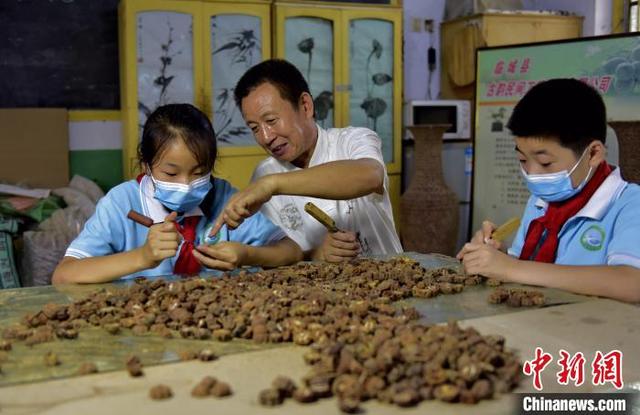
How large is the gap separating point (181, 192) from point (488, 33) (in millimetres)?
4261

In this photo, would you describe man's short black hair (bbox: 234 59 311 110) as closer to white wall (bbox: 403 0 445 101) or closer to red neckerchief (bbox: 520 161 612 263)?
red neckerchief (bbox: 520 161 612 263)

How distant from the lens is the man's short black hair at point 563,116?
1.73m

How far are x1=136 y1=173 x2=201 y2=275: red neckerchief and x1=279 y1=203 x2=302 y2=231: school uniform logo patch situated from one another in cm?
54

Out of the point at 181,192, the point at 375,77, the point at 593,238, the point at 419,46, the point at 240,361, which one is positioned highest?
the point at 419,46

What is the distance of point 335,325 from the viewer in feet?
3.98

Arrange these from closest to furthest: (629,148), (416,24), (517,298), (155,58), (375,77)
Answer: (517,298), (629,148), (155,58), (375,77), (416,24)

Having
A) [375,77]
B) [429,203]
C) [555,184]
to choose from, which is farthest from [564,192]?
[375,77]

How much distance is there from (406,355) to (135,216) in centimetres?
95

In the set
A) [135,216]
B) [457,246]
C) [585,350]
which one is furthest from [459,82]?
[585,350]

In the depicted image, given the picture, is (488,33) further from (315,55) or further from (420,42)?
(315,55)

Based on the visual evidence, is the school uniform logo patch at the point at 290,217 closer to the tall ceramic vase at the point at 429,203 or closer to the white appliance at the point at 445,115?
the tall ceramic vase at the point at 429,203

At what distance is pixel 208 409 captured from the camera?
0.92 m

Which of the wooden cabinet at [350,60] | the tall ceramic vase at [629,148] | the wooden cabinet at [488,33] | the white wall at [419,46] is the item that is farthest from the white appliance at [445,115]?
the tall ceramic vase at [629,148]

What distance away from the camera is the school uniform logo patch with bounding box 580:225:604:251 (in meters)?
1.70
